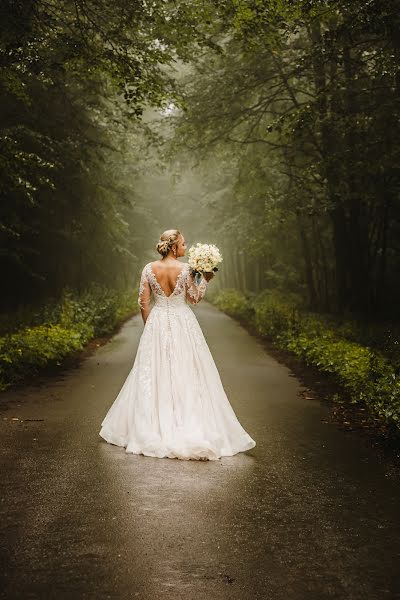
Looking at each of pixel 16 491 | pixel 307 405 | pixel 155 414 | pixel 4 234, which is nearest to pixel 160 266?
pixel 155 414

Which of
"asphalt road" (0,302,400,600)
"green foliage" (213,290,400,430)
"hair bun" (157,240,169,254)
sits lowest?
"asphalt road" (0,302,400,600)

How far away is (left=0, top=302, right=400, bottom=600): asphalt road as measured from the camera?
11.1 ft

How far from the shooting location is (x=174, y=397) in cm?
646

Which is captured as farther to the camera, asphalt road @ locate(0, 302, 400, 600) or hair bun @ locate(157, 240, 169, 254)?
hair bun @ locate(157, 240, 169, 254)

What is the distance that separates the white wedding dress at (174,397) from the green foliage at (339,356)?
2.06 meters

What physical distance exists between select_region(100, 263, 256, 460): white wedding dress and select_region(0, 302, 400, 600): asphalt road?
20cm

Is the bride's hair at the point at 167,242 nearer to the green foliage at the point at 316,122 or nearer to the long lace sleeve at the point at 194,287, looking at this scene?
the long lace sleeve at the point at 194,287

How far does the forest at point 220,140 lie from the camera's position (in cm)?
1033

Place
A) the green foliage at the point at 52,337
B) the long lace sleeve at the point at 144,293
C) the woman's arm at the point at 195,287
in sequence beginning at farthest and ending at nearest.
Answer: the green foliage at the point at 52,337
the long lace sleeve at the point at 144,293
the woman's arm at the point at 195,287

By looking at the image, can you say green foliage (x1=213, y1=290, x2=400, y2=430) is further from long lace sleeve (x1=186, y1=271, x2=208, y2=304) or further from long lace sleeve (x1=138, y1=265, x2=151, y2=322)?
long lace sleeve (x1=138, y1=265, x2=151, y2=322)

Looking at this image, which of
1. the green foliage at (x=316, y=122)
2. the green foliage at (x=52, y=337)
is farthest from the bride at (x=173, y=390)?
the green foliage at (x=316, y=122)

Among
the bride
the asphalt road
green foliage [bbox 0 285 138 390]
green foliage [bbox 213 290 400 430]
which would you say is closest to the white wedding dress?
the bride

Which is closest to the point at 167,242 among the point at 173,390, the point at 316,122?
the point at 173,390

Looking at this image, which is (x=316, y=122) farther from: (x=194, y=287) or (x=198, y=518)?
(x=198, y=518)
